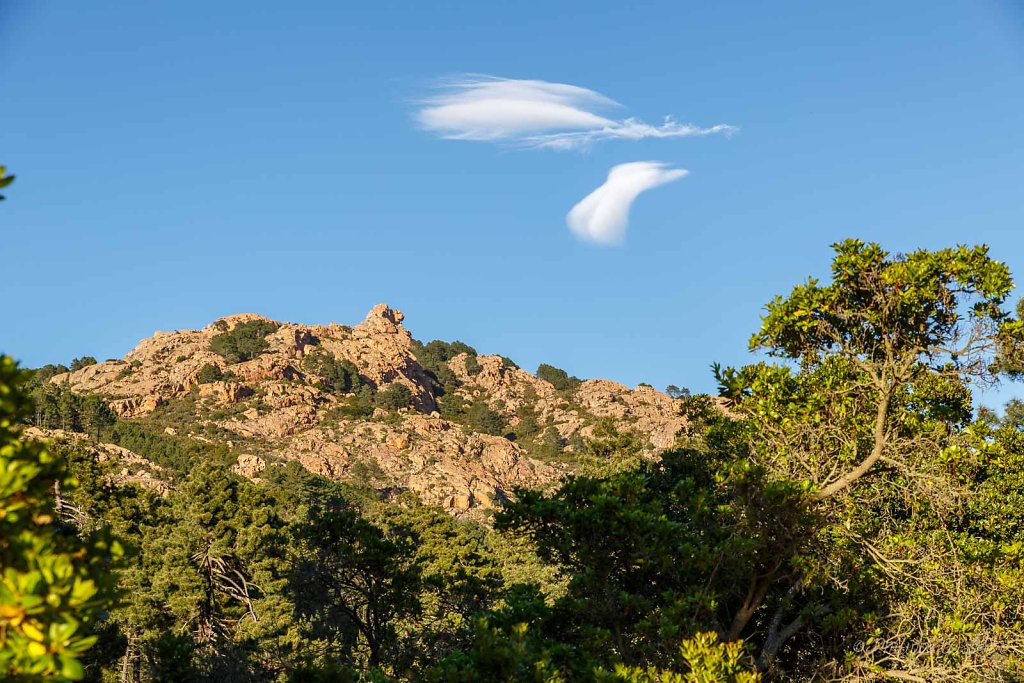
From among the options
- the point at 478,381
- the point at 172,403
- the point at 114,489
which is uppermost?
the point at 478,381

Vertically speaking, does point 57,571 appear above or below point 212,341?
below

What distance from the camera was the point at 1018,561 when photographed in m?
15.6

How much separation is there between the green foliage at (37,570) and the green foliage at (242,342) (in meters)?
129

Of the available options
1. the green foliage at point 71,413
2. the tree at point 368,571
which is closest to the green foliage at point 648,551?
the tree at point 368,571

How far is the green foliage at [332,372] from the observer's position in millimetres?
130900

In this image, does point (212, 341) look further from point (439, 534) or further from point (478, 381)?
point (439, 534)

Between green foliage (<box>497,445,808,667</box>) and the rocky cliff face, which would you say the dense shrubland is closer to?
green foliage (<box>497,445,808,667</box>)

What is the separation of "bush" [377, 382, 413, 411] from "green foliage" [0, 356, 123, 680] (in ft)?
396

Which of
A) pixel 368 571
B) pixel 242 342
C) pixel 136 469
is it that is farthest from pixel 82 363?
pixel 368 571

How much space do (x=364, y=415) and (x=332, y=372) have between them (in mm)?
20828

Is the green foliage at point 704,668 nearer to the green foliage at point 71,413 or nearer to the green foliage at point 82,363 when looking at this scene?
the green foliage at point 71,413

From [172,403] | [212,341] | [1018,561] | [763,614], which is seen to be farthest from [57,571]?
[212,341]

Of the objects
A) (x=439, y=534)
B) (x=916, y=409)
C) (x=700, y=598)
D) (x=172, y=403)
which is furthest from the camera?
(x=172, y=403)

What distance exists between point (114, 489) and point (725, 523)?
35.5 meters
